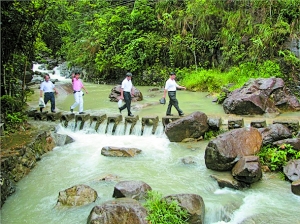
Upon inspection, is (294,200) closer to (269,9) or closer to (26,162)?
(26,162)

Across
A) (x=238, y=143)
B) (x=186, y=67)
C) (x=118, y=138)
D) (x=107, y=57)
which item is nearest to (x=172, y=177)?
(x=238, y=143)

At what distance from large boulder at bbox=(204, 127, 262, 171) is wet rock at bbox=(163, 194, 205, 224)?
1.92 metres

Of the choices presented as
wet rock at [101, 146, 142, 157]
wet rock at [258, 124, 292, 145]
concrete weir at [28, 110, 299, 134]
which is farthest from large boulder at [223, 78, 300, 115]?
wet rock at [101, 146, 142, 157]

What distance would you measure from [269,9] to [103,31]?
13.2m

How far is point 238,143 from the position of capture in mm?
7246

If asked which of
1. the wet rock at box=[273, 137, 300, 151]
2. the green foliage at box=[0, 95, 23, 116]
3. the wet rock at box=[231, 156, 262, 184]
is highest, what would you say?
the green foliage at box=[0, 95, 23, 116]

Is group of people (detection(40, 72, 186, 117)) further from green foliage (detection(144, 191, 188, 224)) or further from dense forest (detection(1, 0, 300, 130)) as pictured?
green foliage (detection(144, 191, 188, 224))

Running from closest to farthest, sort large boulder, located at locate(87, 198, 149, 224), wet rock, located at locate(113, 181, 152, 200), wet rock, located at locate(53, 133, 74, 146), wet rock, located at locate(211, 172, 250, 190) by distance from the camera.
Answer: large boulder, located at locate(87, 198, 149, 224) → wet rock, located at locate(113, 181, 152, 200) → wet rock, located at locate(211, 172, 250, 190) → wet rock, located at locate(53, 133, 74, 146)

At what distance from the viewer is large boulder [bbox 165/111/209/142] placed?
939 centimetres

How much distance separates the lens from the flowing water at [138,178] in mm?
5605

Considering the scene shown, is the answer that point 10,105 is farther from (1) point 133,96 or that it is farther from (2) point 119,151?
(1) point 133,96

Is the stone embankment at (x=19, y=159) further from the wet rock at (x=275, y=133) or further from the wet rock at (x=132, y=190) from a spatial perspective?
the wet rock at (x=275, y=133)

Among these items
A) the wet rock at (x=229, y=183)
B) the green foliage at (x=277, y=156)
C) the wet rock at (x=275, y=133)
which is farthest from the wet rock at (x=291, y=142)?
the wet rock at (x=229, y=183)

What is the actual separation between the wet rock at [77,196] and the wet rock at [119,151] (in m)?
2.54
